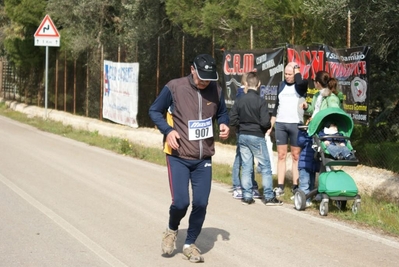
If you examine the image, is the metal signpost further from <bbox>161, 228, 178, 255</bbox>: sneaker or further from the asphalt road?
<bbox>161, 228, 178, 255</bbox>: sneaker

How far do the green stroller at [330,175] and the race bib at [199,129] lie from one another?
9.89 ft

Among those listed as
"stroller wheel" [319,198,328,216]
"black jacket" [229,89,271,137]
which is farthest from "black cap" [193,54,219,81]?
"black jacket" [229,89,271,137]

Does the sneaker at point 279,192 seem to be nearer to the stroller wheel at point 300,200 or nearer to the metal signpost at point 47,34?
the stroller wheel at point 300,200

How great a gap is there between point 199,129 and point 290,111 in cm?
440

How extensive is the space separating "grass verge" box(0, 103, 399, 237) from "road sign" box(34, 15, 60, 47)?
270cm

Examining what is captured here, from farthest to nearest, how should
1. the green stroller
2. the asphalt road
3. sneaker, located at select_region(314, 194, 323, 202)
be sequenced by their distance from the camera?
sneaker, located at select_region(314, 194, 323, 202) < the green stroller < the asphalt road

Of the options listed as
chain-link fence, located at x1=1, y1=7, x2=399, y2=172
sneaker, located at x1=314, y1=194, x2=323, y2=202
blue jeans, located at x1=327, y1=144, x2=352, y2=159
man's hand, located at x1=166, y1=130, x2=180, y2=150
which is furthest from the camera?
chain-link fence, located at x1=1, y1=7, x2=399, y2=172

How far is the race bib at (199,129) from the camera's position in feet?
25.4

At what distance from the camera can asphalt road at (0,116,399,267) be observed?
26.2 ft

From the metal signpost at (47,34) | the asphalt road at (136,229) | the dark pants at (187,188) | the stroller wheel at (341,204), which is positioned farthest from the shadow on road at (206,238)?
the metal signpost at (47,34)

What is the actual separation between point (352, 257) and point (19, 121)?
2214cm

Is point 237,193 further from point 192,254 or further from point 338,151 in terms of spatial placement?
point 192,254

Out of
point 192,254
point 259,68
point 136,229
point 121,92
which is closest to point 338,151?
point 136,229

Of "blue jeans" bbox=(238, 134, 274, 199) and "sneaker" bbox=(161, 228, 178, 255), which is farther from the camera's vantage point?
"blue jeans" bbox=(238, 134, 274, 199)
